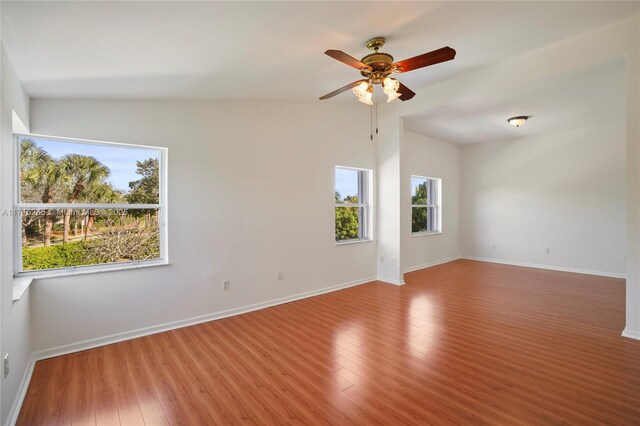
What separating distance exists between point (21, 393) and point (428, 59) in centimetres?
389

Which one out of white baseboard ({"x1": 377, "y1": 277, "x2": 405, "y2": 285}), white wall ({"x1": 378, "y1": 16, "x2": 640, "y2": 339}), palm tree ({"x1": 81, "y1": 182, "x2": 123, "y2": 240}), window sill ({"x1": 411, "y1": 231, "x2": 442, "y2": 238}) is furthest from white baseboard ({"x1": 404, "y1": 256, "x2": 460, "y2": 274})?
palm tree ({"x1": 81, "y1": 182, "x2": 123, "y2": 240})

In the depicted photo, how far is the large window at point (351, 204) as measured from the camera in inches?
199

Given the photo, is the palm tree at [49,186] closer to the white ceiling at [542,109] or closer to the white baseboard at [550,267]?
the white ceiling at [542,109]

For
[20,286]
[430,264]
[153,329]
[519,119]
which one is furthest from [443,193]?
[20,286]

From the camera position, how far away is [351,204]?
5.19 m

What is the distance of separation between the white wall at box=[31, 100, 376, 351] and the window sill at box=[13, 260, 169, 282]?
6 centimetres

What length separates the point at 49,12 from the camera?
5.23 feet

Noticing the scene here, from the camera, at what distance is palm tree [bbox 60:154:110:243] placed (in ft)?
9.41

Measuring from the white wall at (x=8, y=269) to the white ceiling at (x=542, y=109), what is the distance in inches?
186

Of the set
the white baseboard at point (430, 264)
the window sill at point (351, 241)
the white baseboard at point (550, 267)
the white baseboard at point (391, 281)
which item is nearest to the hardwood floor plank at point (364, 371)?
the white baseboard at point (391, 281)

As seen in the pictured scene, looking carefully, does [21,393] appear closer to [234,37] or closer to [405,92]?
[234,37]

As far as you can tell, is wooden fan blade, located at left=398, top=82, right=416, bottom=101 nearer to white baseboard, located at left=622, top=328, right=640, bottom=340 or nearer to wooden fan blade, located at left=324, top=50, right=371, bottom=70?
wooden fan blade, located at left=324, top=50, right=371, bottom=70

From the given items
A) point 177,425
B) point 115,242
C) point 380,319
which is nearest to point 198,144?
point 115,242

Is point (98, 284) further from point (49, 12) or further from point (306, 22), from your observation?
point (306, 22)
